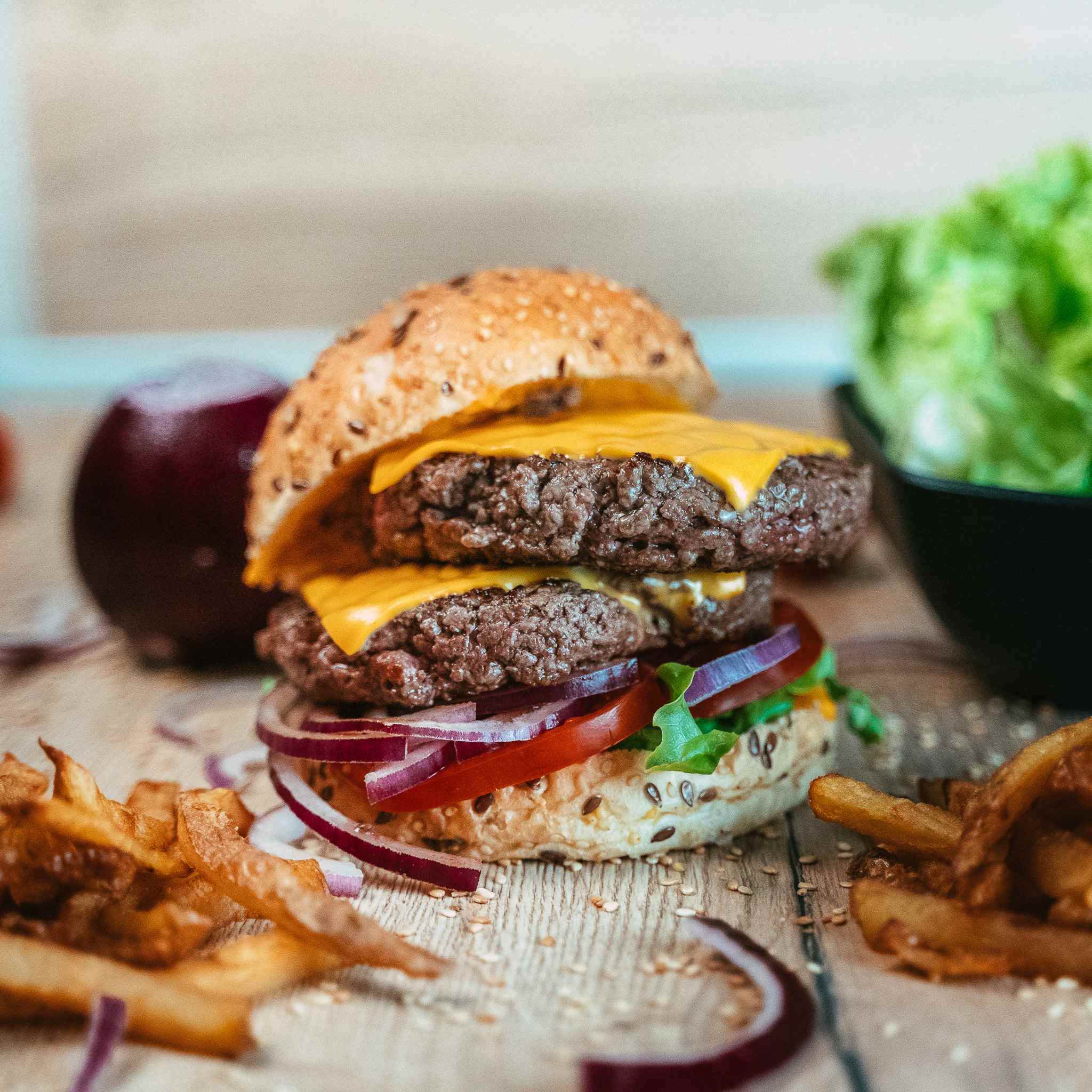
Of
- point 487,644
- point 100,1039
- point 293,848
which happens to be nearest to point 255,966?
point 100,1039

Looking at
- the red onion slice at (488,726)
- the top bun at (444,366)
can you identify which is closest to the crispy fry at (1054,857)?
the red onion slice at (488,726)

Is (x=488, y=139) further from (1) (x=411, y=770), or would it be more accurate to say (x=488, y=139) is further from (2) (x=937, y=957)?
(2) (x=937, y=957)

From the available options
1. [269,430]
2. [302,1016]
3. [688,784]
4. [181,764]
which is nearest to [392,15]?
[269,430]

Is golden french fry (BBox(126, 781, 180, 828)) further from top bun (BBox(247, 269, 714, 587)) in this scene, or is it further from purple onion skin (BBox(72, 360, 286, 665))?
purple onion skin (BBox(72, 360, 286, 665))

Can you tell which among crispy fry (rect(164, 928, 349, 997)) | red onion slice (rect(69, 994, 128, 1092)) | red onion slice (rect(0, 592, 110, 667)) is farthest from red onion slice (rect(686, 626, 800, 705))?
red onion slice (rect(0, 592, 110, 667))

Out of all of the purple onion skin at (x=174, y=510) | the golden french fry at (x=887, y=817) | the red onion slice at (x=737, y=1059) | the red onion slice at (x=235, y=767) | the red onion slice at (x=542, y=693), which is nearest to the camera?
the red onion slice at (x=737, y=1059)

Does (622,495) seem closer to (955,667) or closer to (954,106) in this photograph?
(955,667)

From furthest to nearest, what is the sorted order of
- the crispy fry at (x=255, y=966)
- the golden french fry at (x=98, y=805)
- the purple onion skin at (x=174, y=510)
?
1. the purple onion skin at (x=174, y=510)
2. the golden french fry at (x=98, y=805)
3. the crispy fry at (x=255, y=966)

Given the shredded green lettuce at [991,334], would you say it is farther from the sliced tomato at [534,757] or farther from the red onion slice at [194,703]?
the red onion slice at [194,703]
